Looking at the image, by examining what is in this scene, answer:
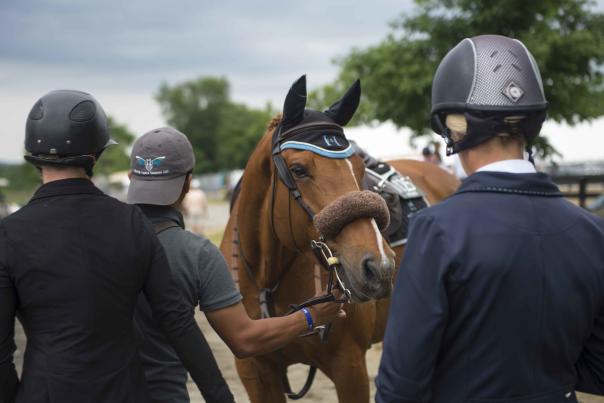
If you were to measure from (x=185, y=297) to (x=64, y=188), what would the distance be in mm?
547

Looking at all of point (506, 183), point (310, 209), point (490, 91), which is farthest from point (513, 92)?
point (310, 209)

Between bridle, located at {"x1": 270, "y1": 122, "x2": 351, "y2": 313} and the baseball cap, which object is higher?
the baseball cap

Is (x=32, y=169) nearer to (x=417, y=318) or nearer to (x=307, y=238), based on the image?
(x=307, y=238)

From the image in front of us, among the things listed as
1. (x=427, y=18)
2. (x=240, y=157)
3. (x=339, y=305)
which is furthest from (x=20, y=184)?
(x=339, y=305)

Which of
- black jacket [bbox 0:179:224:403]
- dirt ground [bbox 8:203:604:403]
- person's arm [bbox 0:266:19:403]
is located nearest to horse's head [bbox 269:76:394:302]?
black jacket [bbox 0:179:224:403]

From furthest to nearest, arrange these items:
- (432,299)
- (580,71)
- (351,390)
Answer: (580,71)
(351,390)
(432,299)

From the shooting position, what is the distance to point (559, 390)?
5.21 feet

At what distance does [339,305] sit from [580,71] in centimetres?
1443

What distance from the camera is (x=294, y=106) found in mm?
3344

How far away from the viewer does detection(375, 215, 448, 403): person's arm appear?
1501mm

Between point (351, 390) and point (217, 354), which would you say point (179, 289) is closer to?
point (351, 390)

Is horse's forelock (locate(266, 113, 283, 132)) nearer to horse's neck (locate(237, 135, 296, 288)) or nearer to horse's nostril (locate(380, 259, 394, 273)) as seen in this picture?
horse's neck (locate(237, 135, 296, 288))

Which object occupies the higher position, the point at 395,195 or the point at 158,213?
the point at 158,213

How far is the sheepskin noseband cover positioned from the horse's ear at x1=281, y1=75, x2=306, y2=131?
651 millimetres
